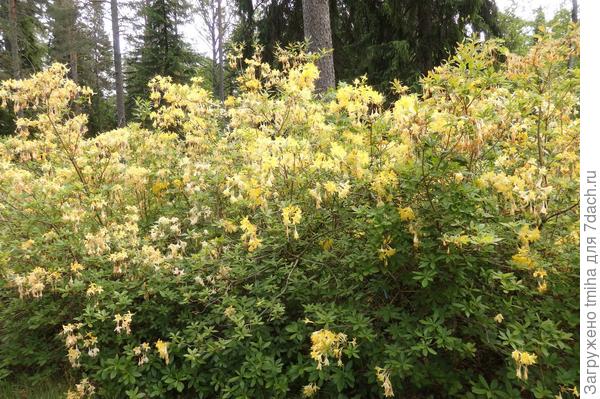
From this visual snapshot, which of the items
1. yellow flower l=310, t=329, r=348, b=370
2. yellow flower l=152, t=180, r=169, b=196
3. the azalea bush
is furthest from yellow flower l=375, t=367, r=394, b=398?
yellow flower l=152, t=180, r=169, b=196

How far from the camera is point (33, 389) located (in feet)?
9.93

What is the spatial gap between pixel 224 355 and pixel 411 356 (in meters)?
1.19

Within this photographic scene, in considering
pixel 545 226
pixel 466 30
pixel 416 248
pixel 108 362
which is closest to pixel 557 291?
pixel 545 226

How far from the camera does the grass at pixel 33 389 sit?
2924 millimetres

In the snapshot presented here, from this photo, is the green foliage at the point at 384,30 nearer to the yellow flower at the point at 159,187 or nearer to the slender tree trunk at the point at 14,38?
the yellow flower at the point at 159,187

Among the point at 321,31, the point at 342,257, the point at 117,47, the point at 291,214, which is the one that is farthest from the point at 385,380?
the point at 117,47

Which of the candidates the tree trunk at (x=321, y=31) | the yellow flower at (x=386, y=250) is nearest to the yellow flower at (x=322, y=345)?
the yellow flower at (x=386, y=250)

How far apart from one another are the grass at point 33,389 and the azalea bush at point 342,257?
117mm

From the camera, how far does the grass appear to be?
115 inches

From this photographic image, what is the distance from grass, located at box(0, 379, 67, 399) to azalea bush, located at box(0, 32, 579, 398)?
12 cm

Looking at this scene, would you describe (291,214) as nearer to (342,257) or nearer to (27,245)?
(342,257)

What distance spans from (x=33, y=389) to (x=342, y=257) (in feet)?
8.02

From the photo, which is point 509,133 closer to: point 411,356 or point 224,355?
point 411,356

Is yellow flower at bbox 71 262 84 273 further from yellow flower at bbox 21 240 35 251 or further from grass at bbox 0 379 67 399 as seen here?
grass at bbox 0 379 67 399
